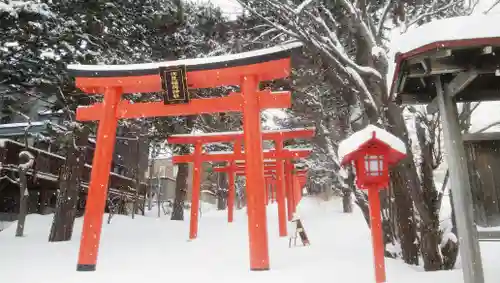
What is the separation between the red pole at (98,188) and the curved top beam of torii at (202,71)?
36cm

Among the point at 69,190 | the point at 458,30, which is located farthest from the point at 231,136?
the point at 458,30

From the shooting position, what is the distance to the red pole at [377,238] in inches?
198

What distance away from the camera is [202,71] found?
7.93 metres

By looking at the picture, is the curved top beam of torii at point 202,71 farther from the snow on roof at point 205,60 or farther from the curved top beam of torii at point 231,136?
the curved top beam of torii at point 231,136

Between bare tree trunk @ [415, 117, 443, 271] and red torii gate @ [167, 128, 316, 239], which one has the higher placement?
red torii gate @ [167, 128, 316, 239]

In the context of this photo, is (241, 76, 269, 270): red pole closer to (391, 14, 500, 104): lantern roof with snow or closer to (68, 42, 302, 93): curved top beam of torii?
(68, 42, 302, 93): curved top beam of torii

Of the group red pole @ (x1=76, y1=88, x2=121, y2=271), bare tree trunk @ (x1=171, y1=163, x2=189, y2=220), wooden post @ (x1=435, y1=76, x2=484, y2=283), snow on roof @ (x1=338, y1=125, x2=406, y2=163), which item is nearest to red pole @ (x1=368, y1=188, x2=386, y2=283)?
snow on roof @ (x1=338, y1=125, x2=406, y2=163)

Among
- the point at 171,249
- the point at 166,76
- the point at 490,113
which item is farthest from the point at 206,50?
the point at 490,113

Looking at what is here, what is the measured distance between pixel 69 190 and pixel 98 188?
343cm

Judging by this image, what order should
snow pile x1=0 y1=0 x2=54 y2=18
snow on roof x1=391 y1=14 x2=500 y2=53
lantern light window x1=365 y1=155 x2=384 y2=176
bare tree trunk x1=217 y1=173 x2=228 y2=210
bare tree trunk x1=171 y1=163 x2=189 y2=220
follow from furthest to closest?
1. bare tree trunk x1=217 y1=173 x2=228 y2=210
2. bare tree trunk x1=171 y1=163 x2=189 y2=220
3. snow pile x1=0 y1=0 x2=54 y2=18
4. lantern light window x1=365 y1=155 x2=384 y2=176
5. snow on roof x1=391 y1=14 x2=500 y2=53

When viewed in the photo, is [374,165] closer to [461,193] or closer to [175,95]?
[461,193]

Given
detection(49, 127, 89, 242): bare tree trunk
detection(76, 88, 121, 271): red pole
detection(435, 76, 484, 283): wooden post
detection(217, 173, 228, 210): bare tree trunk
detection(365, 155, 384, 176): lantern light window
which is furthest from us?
detection(217, 173, 228, 210): bare tree trunk

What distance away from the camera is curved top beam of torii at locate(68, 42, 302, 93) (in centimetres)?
741

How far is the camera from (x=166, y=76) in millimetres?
7938
